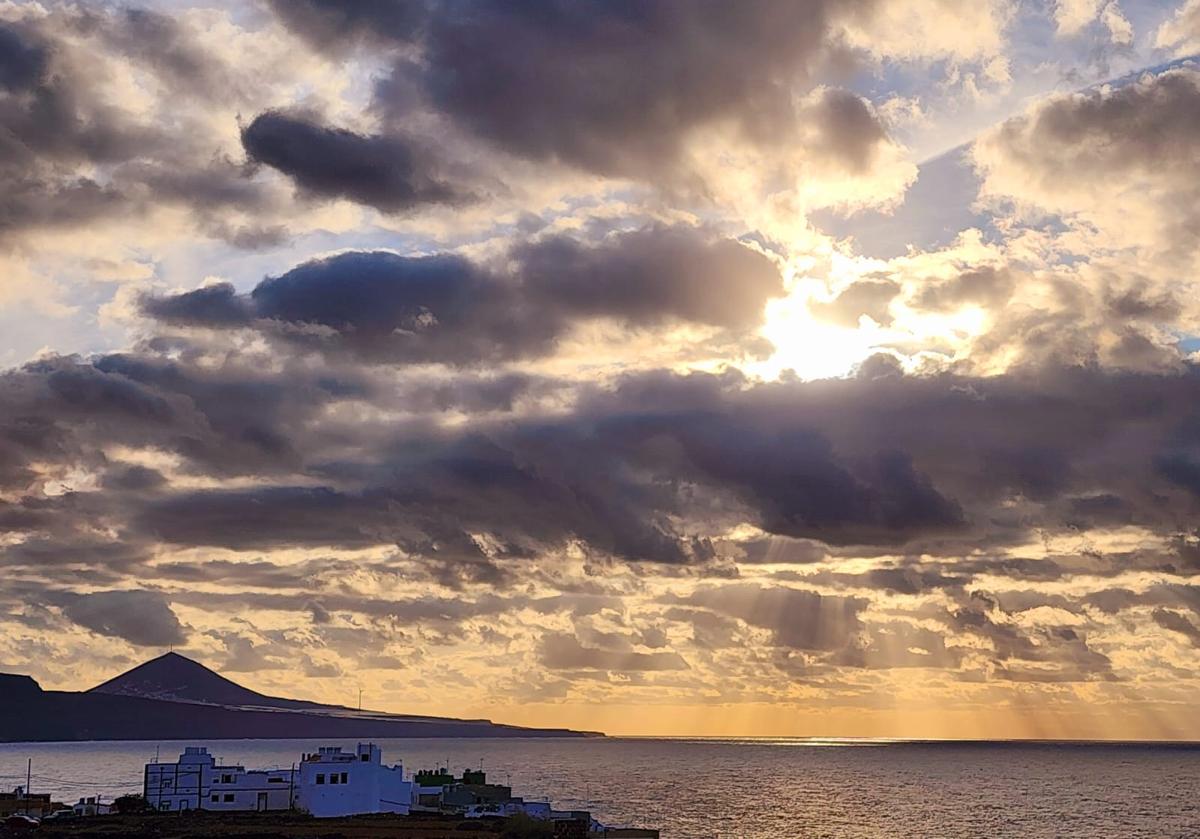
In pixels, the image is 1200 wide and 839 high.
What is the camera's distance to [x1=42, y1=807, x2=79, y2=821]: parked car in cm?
17262

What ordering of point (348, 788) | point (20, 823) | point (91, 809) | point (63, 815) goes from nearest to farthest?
point (20, 823), point (63, 815), point (348, 788), point (91, 809)

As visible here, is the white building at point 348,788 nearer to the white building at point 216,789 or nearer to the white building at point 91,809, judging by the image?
the white building at point 216,789

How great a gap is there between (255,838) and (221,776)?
51.4 meters

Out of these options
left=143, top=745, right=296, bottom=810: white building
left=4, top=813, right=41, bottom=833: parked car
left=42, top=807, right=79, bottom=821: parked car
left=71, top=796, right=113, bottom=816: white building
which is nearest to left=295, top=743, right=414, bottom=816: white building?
left=143, top=745, right=296, bottom=810: white building

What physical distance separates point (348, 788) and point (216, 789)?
24.1 m

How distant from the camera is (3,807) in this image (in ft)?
634

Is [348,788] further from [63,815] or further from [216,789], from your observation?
[63,815]

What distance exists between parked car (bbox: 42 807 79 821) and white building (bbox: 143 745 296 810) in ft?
37.5

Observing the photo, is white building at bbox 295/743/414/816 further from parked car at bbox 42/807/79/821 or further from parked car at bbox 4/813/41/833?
parked car at bbox 4/813/41/833

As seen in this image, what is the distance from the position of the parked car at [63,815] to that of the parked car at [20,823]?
2731 mm

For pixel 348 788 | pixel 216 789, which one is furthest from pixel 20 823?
pixel 348 788

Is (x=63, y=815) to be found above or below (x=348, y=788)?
below

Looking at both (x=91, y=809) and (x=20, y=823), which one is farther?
(x=91, y=809)

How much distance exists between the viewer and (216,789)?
618 feet
